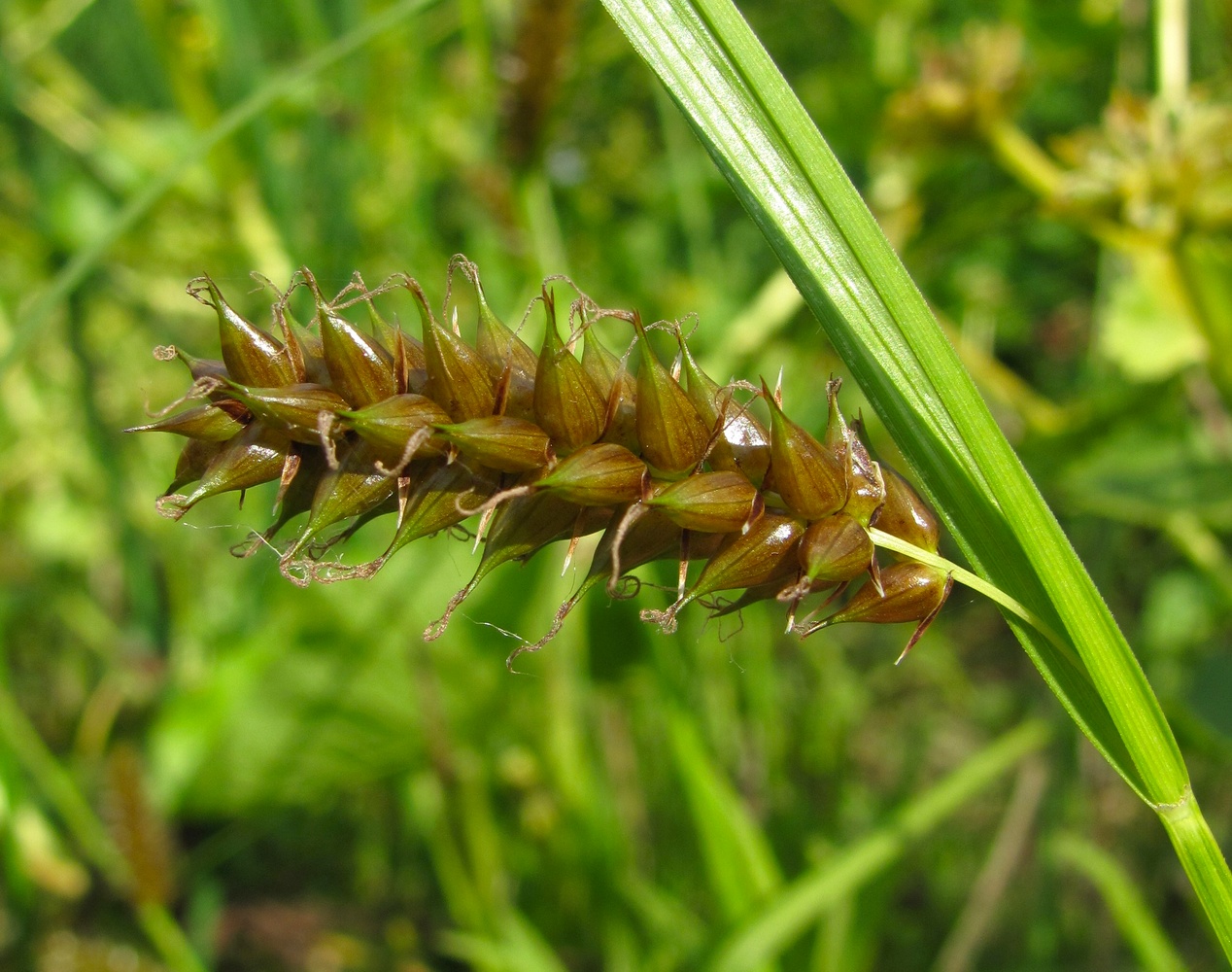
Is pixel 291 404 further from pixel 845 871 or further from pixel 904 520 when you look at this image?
pixel 845 871

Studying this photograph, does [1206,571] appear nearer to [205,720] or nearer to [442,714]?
[442,714]

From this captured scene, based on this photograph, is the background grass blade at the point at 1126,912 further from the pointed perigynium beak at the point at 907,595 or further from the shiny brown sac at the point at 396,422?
the shiny brown sac at the point at 396,422

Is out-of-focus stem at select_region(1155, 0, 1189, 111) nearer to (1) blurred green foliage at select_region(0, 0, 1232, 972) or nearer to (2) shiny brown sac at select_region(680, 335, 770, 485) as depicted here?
(1) blurred green foliage at select_region(0, 0, 1232, 972)

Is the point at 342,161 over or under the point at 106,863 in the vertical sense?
over

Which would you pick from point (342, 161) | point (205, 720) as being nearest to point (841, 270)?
point (205, 720)

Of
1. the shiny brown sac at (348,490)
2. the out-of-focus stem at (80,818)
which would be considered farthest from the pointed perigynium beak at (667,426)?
the out-of-focus stem at (80,818)

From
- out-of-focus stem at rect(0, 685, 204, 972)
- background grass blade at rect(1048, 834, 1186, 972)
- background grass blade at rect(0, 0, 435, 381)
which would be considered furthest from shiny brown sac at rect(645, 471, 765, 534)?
out-of-focus stem at rect(0, 685, 204, 972)
